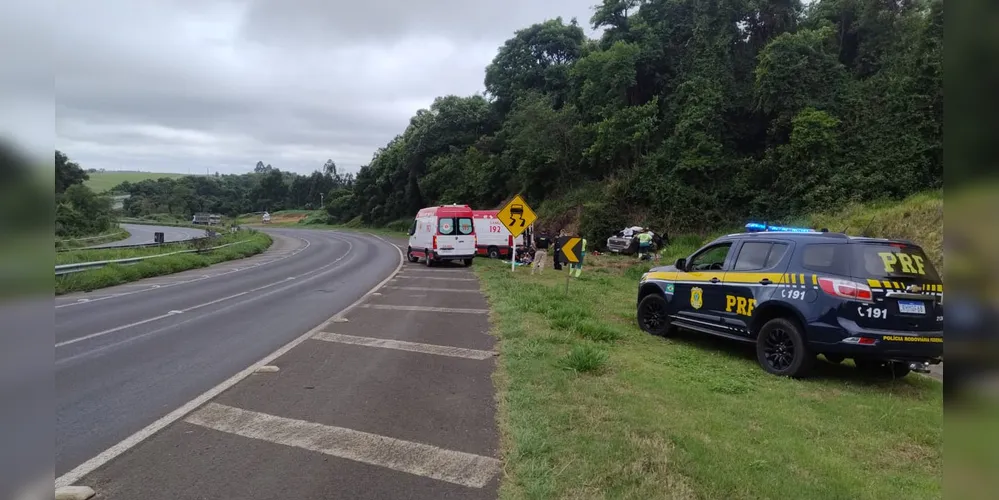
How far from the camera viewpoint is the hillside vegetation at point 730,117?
2358cm

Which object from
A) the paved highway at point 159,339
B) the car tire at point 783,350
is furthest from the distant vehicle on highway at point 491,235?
the car tire at point 783,350

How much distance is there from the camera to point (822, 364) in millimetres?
→ 8664

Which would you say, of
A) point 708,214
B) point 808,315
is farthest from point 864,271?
point 708,214

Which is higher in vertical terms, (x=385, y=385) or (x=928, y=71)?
(x=928, y=71)

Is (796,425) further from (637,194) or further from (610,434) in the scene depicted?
(637,194)

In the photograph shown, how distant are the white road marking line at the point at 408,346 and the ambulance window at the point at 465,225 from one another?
1649 centimetres

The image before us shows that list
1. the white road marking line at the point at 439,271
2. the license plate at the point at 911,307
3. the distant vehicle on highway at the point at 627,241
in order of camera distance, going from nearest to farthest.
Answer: the license plate at the point at 911,307
the white road marking line at the point at 439,271
the distant vehicle on highway at the point at 627,241

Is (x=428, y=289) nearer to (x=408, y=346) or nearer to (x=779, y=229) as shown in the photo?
(x=408, y=346)

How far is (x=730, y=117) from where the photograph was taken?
3094 cm

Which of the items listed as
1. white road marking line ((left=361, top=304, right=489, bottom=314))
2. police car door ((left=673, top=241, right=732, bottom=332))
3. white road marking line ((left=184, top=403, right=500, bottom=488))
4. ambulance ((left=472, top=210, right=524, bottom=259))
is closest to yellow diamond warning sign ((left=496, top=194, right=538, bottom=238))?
white road marking line ((left=361, top=304, right=489, bottom=314))

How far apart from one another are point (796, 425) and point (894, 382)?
3167 millimetres

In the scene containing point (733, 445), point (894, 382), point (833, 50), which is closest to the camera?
point (733, 445)

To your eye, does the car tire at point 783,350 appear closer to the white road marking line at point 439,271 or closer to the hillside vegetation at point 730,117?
the hillside vegetation at point 730,117
